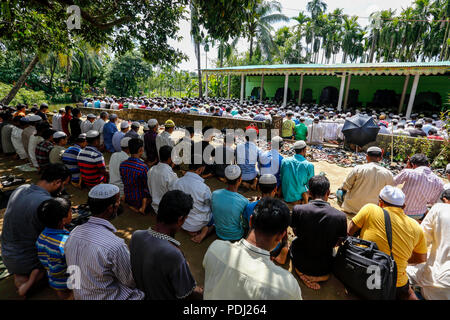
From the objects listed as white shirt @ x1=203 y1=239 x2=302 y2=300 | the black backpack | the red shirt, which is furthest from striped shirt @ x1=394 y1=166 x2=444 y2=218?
the red shirt

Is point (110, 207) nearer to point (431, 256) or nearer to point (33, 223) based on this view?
point (33, 223)

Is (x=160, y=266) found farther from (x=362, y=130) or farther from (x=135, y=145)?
(x=362, y=130)

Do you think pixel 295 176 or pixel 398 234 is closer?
pixel 398 234

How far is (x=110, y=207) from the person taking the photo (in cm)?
207

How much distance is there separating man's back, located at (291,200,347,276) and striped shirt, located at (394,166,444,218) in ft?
Result: 6.73

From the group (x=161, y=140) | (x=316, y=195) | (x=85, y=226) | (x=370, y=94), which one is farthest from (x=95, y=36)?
(x=370, y=94)

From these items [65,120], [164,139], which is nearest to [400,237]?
[164,139]

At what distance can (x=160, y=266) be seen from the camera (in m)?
1.70

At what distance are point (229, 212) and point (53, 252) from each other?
1859mm

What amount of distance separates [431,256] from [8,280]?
459 centimetres

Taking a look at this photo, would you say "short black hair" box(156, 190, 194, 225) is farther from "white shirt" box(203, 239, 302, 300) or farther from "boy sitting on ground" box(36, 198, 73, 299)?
"boy sitting on ground" box(36, 198, 73, 299)

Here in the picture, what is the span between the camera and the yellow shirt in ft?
7.78

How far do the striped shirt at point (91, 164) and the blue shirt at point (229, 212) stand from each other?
2526 millimetres

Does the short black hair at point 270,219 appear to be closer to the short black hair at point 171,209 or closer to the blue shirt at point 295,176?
the short black hair at point 171,209
